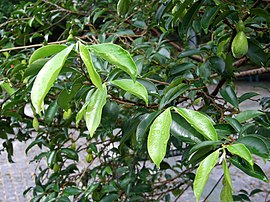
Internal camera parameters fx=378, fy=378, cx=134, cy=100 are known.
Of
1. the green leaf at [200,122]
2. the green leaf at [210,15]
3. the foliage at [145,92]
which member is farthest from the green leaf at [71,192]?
the green leaf at [200,122]

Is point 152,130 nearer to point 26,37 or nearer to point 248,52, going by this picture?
point 248,52

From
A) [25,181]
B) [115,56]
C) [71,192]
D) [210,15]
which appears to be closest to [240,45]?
[210,15]

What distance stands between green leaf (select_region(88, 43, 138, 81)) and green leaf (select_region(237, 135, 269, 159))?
18 cm

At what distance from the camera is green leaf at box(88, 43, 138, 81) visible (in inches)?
15.0

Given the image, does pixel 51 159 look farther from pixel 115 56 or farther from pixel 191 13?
pixel 115 56

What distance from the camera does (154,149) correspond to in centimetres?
38

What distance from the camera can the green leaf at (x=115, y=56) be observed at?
0.38 metres

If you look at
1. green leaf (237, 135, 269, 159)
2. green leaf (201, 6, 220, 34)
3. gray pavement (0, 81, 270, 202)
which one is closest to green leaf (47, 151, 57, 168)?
green leaf (201, 6, 220, 34)

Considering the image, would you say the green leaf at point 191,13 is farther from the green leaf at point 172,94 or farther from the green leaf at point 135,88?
the green leaf at point 135,88

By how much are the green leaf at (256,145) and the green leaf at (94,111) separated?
19 cm

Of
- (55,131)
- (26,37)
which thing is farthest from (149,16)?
(55,131)

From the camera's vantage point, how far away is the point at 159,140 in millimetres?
384

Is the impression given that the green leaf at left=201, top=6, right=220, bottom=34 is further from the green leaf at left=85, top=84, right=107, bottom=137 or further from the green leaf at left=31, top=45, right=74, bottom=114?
the green leaf at left=31, top=45, right=74, bottom=114

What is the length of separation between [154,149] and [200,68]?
484mm
